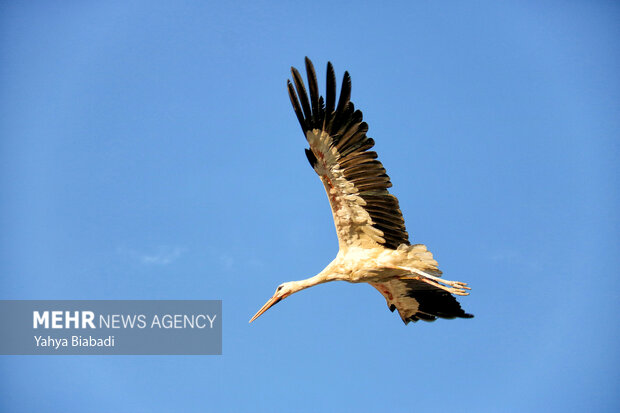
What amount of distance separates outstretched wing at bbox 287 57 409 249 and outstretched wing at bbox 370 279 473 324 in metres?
1.72

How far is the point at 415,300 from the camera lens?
47.4 ft

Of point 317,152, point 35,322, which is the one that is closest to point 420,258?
point 317,152

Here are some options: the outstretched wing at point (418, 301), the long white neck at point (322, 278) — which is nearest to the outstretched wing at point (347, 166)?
the long white neck at point (322, 278)

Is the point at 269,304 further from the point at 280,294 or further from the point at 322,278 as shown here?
the point at 322,278

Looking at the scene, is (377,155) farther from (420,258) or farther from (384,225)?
(420,258)

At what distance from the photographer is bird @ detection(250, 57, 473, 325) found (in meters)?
11.9

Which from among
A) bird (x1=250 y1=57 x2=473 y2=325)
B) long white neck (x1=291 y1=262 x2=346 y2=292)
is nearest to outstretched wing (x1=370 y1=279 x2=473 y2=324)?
bird (x1=250 y1=57 x2=473 y2=325)

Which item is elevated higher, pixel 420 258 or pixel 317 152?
→ pixel 317 152

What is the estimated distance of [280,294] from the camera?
45.7ft

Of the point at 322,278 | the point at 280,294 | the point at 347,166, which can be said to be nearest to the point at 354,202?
the point at 347,166

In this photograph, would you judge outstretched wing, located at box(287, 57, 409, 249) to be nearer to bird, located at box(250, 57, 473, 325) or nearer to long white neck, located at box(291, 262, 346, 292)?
bird, located at box(250, 57, 473, 325)

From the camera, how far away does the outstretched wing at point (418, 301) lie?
45.9ft

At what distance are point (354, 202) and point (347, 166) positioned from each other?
0.75 meters

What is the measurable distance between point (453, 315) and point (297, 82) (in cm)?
613
